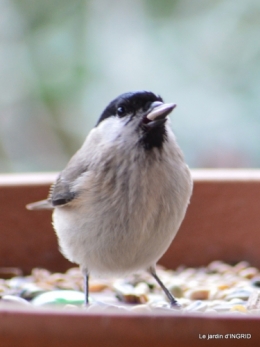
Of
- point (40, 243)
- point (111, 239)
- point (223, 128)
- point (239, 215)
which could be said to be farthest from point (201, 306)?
point (223, 128)

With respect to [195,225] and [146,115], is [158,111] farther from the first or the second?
[195,225]

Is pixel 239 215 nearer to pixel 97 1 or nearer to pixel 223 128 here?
pixel 223 128

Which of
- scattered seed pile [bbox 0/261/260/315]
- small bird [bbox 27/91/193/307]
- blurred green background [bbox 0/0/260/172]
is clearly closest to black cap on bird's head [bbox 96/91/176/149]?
small bird [bbox 27/91/193/307]

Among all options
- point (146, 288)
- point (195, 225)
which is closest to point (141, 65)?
point (195, 225)

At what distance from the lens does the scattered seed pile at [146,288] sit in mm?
1174

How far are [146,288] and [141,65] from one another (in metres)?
1.05

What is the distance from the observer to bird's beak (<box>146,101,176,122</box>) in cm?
95

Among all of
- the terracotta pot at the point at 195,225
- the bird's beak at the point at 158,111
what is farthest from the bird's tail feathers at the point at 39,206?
the bird's beak at the point at 158,111

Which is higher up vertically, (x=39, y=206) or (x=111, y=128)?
(x=111, y=128)

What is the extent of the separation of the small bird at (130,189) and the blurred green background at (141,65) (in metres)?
1.06

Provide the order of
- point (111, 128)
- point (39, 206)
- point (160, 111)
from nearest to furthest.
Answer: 1. point (160, 111)
2. point (111, 128)
3. point (39, 206)

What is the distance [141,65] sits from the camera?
2152 millimetres

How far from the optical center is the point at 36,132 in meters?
2.29

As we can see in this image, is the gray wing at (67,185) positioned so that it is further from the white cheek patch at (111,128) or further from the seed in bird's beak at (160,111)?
the seed in bird's beak at (160,111)
